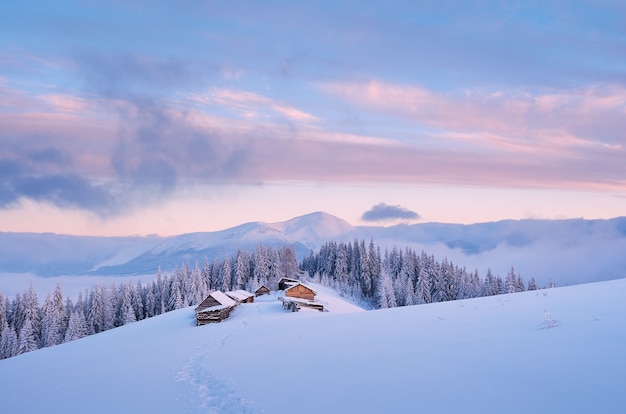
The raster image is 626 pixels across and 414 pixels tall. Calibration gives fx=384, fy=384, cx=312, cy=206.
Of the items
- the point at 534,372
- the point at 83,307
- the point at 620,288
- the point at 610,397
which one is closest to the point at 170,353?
the point at 534,372

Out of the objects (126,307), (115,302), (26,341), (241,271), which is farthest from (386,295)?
(26,341)

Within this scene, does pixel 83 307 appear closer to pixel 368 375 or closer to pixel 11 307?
pixel 11 307

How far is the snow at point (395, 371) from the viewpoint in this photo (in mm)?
8844

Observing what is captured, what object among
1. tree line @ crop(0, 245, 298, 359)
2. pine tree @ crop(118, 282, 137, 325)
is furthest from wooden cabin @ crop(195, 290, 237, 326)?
pine tree @ crop(118, 282, 137, 325)

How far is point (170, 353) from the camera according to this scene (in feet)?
77.2

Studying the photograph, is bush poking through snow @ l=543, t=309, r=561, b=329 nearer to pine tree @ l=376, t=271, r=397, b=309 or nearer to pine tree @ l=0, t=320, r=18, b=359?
pine tree @ l=376, t=271, r=397, b=309

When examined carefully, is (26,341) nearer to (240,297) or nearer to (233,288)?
(240,297)

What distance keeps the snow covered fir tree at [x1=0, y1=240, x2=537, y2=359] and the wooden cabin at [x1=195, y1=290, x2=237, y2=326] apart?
134 ft

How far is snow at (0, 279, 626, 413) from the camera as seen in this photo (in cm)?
884

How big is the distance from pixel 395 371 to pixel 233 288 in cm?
10690

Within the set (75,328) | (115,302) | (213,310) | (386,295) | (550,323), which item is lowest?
(386,295)

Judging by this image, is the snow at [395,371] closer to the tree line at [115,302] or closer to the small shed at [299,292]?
the small shed at [299,292]

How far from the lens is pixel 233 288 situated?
11344cm

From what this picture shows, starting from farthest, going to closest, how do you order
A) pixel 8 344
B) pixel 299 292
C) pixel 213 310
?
pixel 8 344 → pixel 299 292 → pixel 213 310
